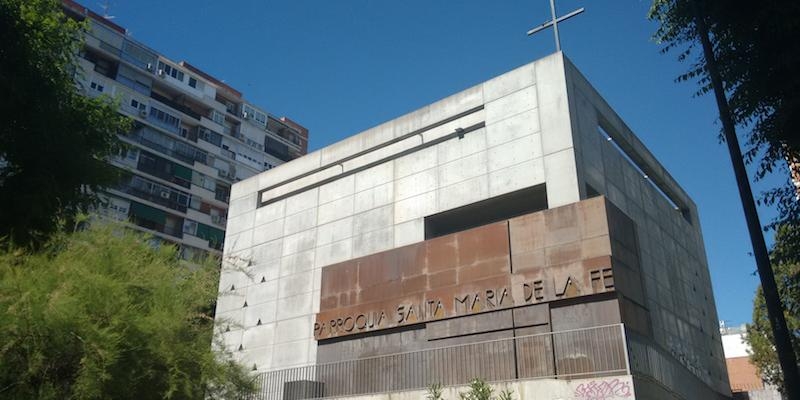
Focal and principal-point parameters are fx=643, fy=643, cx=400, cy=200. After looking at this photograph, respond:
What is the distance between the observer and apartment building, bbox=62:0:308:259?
163 ft

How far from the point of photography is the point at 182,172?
175 feet

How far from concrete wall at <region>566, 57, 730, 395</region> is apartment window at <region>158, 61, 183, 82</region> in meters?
Answer: 42.5

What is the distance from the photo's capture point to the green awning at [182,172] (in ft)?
173

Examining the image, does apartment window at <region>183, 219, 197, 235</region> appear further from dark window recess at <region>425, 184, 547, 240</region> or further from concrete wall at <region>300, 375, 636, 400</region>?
concrete wall at <region>300, 375, 636, 400</region>

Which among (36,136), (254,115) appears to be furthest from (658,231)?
(254,115)

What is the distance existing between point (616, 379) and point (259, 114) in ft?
176

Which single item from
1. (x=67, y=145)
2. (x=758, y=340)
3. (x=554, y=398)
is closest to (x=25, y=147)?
(x=67, y=145)

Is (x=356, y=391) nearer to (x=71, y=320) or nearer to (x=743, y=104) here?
(x=71, y=320)

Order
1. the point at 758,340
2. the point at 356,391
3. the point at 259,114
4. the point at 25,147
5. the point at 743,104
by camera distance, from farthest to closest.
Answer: the point at 259,114, the point at 758,340, the point at 356,391, the point at 25,147, the point at 743,104

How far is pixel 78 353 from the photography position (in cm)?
1036

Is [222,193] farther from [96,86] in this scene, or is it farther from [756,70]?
[756,70]

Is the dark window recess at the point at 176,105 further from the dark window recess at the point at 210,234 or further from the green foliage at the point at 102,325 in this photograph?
the green foliage at the point at 102,325

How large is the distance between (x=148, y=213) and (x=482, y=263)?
37.2m

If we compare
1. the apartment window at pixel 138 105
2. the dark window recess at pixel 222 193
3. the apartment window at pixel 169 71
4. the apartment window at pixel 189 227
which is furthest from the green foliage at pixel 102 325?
the apartment window at pixel 169 71
